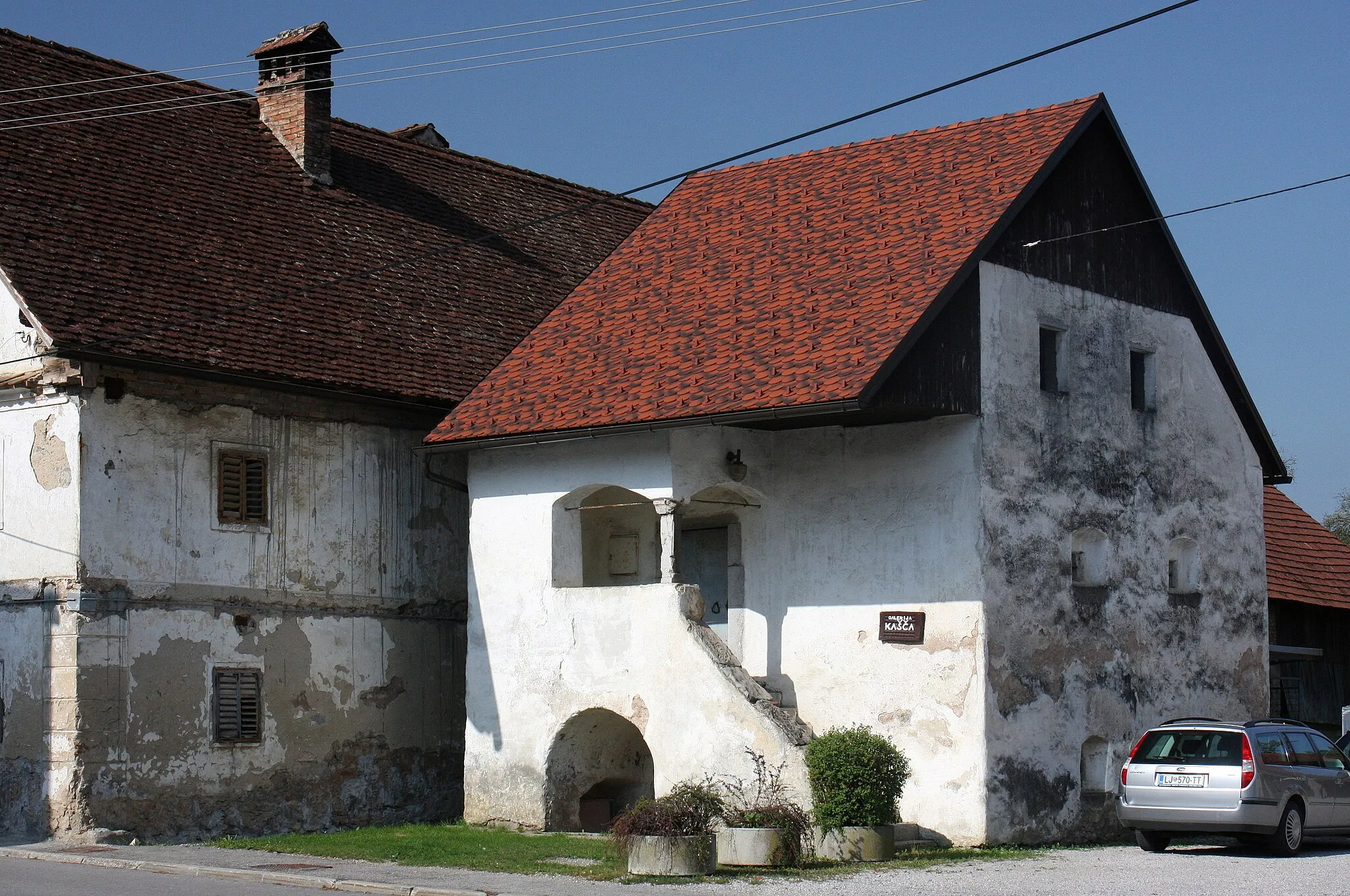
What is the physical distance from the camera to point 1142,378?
2309 centimetres

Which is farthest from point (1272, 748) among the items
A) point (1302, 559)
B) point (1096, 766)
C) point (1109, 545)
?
point (1302, 559)

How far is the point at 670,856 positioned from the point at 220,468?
8.27 metres

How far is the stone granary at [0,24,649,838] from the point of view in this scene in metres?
19.5

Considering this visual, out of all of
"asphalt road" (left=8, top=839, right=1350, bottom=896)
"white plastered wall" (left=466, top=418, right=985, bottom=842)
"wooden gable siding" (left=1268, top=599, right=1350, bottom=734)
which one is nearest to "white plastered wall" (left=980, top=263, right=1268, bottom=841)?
"white plastered wall" (left=466, top=418, right=985, bottom=842)

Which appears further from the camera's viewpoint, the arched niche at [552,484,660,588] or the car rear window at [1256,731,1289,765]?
the arched niche at [552,484,660,588]

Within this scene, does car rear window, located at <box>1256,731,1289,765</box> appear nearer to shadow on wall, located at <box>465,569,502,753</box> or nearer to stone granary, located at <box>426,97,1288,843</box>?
stone granary, located at <box>426,97,1288,843</box>

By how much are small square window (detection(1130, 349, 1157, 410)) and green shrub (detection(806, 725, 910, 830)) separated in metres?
7.40

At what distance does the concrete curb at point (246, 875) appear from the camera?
1476 cm

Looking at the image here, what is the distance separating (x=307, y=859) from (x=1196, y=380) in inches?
536

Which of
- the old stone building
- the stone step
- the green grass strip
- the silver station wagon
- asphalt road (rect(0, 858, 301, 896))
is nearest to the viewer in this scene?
asphalt road (rect(0, 858, 301, 896))

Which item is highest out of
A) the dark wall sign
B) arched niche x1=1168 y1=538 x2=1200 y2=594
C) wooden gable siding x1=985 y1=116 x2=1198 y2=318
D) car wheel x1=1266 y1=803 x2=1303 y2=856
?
wooden gable siding x1=985 y1=116 x2=1198 y2=318

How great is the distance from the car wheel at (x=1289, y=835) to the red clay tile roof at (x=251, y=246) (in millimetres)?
11629

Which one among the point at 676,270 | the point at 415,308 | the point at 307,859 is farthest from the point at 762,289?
the point at 307,859

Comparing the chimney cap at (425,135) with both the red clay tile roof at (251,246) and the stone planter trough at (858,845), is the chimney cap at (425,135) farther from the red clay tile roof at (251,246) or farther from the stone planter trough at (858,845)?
the stone planter trough at (858,845)
